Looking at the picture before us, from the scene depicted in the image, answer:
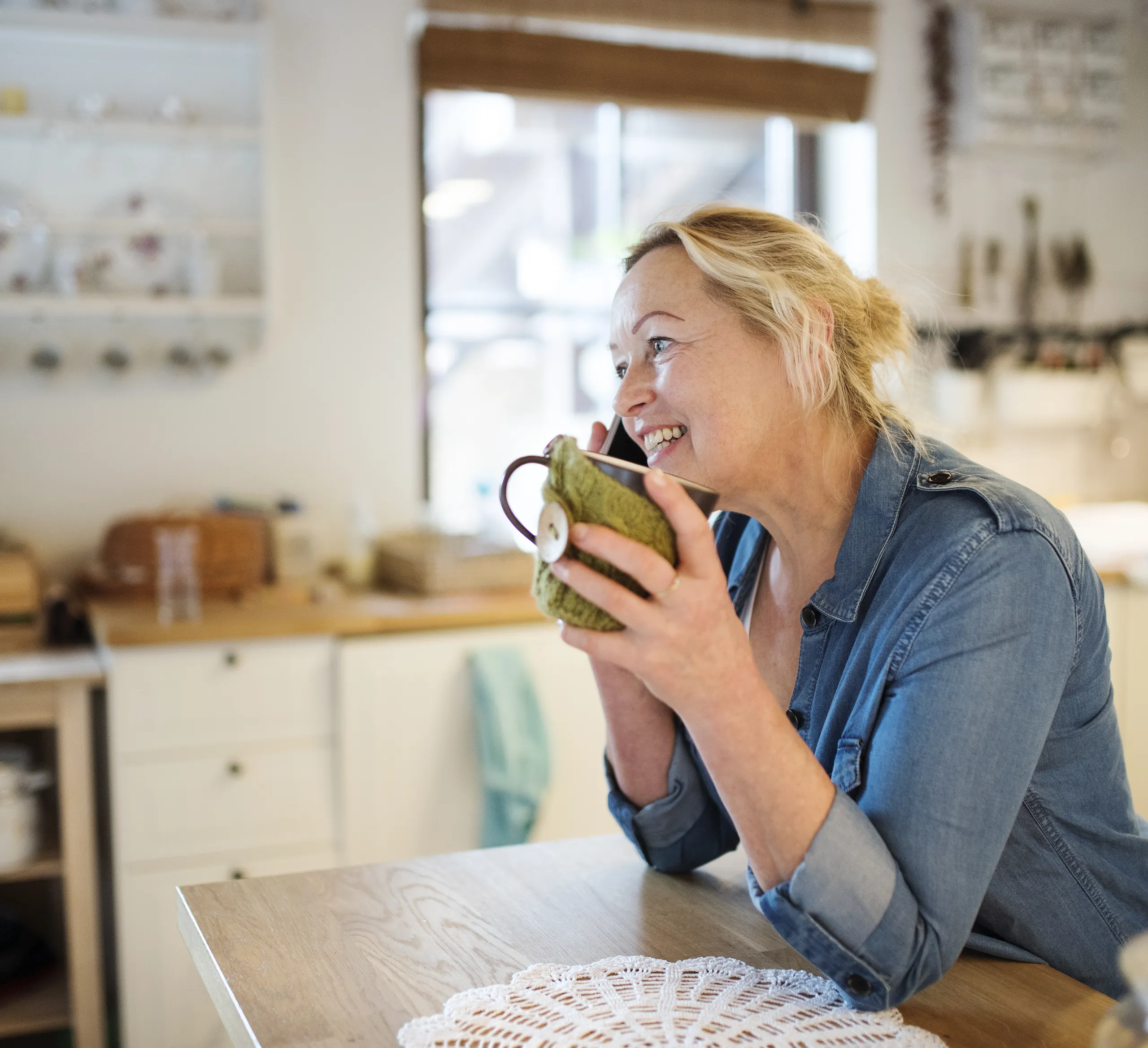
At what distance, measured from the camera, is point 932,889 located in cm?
88

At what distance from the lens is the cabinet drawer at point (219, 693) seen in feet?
7.26

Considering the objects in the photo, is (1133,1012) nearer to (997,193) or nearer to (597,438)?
(597,438)

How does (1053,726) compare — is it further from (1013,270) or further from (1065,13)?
(1065,13)

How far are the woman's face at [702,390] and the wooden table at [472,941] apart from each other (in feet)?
1.31

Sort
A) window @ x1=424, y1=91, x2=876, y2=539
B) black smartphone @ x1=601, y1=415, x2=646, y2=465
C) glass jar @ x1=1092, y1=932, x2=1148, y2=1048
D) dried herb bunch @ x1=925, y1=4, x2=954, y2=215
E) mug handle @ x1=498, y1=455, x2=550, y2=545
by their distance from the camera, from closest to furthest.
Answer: glass jar @ x1=1092, y1=932, x2=1148, y2=1048, mug handle @ x1=498, y1=455, x2=550, y2=545, black smartphone @ x1=601, y1=415, x2=646, y2=465, window @ x1=424, y1=91, x2=876, y2=539, dried herb bunch @ x1=925, y1=4, x2=954, y2=215

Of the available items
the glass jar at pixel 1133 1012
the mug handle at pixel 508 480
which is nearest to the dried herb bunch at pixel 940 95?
the mug handle at pixel 508 480

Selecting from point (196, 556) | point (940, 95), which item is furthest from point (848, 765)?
point (940, 95)

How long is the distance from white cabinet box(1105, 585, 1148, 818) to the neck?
6.52 feet

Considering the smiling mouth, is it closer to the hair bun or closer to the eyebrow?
the eyebrow

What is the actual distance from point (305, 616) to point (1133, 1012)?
1.96 metres

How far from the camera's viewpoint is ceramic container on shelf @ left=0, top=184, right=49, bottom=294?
2.58 metres

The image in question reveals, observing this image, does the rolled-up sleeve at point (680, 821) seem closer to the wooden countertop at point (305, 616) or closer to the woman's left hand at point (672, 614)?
the woman's left hand at point (672, 614)

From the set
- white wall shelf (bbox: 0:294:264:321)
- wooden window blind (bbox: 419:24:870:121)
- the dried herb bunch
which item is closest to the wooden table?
white wall shelf (bbox: 0:294:264:321)

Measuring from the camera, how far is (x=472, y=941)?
3.26ft
